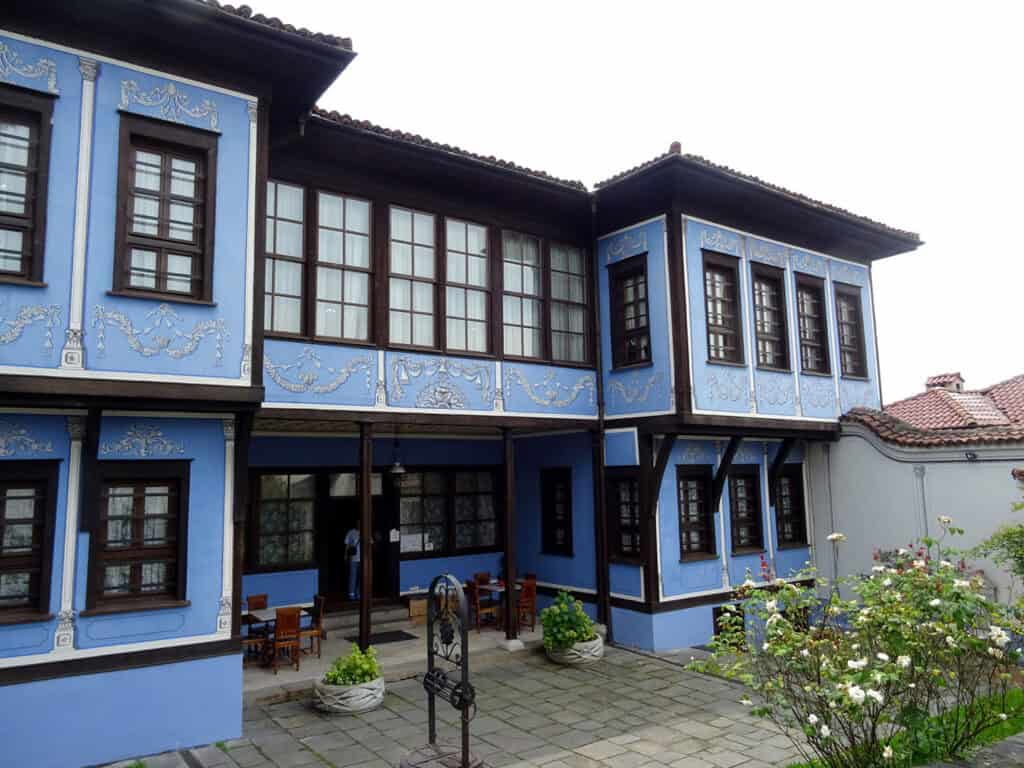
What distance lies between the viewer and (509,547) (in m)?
10.1

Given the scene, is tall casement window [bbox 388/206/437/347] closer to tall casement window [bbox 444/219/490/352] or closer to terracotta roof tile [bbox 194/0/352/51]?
tall casement window [bbox 444/219/490/352]

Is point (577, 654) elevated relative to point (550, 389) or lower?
lower

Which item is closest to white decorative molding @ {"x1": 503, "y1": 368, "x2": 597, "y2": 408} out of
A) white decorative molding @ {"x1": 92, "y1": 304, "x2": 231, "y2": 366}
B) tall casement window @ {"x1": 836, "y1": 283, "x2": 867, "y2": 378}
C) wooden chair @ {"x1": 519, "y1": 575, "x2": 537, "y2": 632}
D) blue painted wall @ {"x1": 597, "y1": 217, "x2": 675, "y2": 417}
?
blue painted wall @ {"x1": 597, "y1": 217, "x2": 675, "y2": 417}

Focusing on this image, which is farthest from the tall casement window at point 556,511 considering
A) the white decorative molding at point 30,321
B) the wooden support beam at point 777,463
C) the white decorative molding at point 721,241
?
the white decorative molding at point 30,321

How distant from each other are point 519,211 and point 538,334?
1807 mm

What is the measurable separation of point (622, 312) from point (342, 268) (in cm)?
435

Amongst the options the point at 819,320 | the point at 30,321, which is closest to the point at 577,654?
the point at 819,320

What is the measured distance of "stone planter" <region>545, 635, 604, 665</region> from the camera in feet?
31.4

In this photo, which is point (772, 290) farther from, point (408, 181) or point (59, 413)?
point (59, 413)

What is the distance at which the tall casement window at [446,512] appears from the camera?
12.1m

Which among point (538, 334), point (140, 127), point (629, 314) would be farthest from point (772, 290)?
point (140, 127)

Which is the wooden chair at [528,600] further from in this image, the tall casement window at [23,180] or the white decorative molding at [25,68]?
the white decorative molding at [25,68]

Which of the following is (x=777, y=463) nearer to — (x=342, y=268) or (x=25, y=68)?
(x=342, y=268)

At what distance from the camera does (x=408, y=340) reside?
952cm
